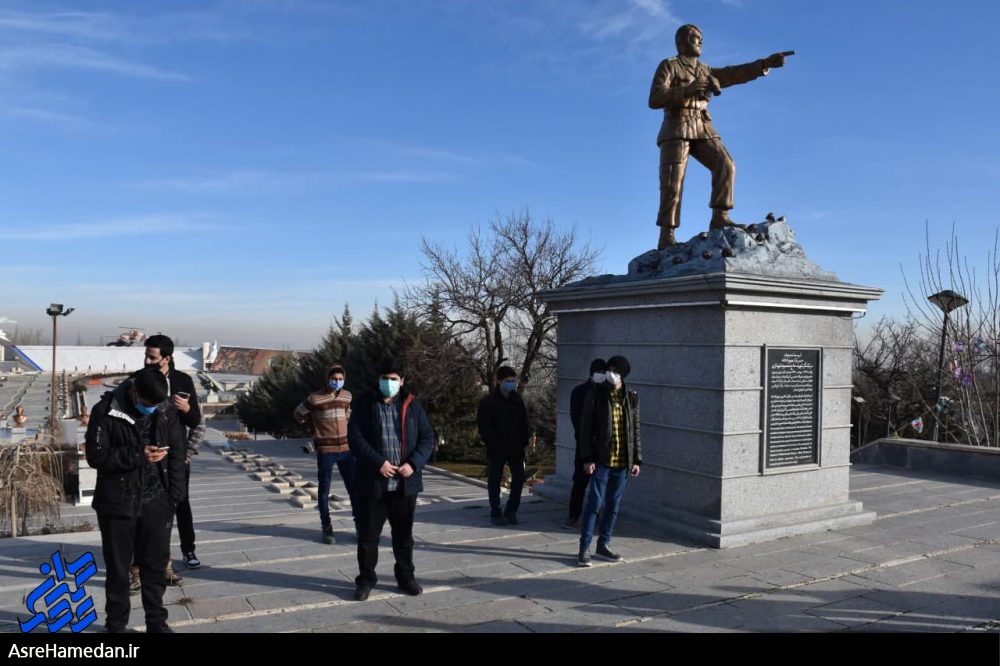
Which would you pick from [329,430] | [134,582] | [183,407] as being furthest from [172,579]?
[329,430]

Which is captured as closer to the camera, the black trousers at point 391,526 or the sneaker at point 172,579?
the black trousers at point 391,526

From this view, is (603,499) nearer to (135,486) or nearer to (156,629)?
(156,629)

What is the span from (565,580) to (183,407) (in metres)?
2.96

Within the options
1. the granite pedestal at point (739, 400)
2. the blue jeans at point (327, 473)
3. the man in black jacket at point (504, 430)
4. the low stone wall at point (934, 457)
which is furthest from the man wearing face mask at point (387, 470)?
the low stone wall at point (934, 457)

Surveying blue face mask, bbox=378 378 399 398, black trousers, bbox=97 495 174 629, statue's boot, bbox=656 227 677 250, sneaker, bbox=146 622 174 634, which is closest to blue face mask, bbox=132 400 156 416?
black trousers, bbox=97 495 174 629

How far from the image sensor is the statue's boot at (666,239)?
7699 mm

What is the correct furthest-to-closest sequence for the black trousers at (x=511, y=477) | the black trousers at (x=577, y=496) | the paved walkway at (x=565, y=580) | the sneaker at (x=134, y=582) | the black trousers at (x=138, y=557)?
the black trousers at (x=511, y=477), the black trousers at (x=577, y=496), the sneaker at (x=134, y=582), the paved walkway at (x=565, y=580), the black trousers at (x=138, y=557)

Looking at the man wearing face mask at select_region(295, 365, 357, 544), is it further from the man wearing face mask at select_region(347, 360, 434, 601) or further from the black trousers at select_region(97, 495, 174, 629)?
the black trousers at select_region(97, 495, 174, 629)

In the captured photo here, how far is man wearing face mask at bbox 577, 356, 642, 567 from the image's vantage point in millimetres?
5652

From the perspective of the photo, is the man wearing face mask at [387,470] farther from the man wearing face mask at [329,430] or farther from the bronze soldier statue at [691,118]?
the bronze soldier statue at [691,118]

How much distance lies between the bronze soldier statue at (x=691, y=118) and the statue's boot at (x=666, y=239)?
1cm

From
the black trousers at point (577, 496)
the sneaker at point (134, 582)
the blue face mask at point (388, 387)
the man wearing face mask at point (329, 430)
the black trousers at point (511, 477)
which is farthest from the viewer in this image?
the black trousers at point (511, 477)

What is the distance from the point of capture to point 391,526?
488 centimetres

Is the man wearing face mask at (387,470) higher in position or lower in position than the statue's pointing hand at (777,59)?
lower
